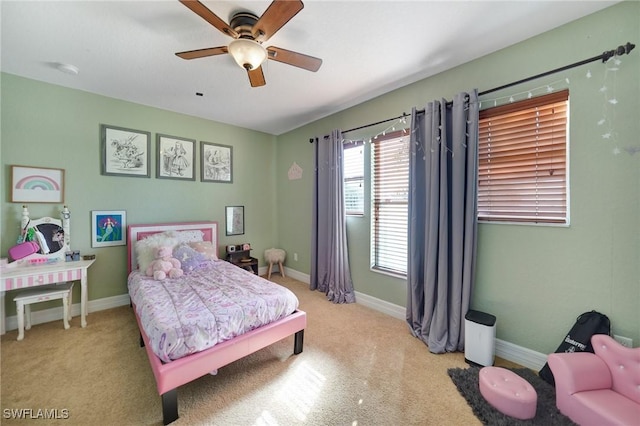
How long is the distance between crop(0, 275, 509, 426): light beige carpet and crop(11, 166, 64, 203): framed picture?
1431 mm

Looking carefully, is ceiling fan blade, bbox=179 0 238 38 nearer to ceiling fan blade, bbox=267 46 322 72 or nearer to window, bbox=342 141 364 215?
ceiling fan blade, bbox=267 46 322 72

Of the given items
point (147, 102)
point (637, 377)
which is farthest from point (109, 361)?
point (637, 377)

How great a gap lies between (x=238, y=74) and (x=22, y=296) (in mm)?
3102

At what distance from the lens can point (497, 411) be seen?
1.53 m

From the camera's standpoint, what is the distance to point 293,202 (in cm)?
443

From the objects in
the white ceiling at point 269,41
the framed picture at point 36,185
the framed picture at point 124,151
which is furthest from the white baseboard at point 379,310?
the white ceiling at point 269,41

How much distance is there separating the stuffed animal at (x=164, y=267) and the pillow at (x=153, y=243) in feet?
0.50

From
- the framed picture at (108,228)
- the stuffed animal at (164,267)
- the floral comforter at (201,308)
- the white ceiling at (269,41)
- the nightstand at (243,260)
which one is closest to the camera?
the floral comforter at (201,308)

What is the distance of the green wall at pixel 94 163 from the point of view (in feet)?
8.52

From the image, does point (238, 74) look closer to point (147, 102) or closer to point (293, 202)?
point (147, 102)

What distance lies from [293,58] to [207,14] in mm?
657

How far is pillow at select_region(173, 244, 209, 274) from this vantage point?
289cm

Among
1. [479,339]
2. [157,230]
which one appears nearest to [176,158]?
[157,230]

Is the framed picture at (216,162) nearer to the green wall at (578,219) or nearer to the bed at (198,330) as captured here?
the bed at (198,330)
